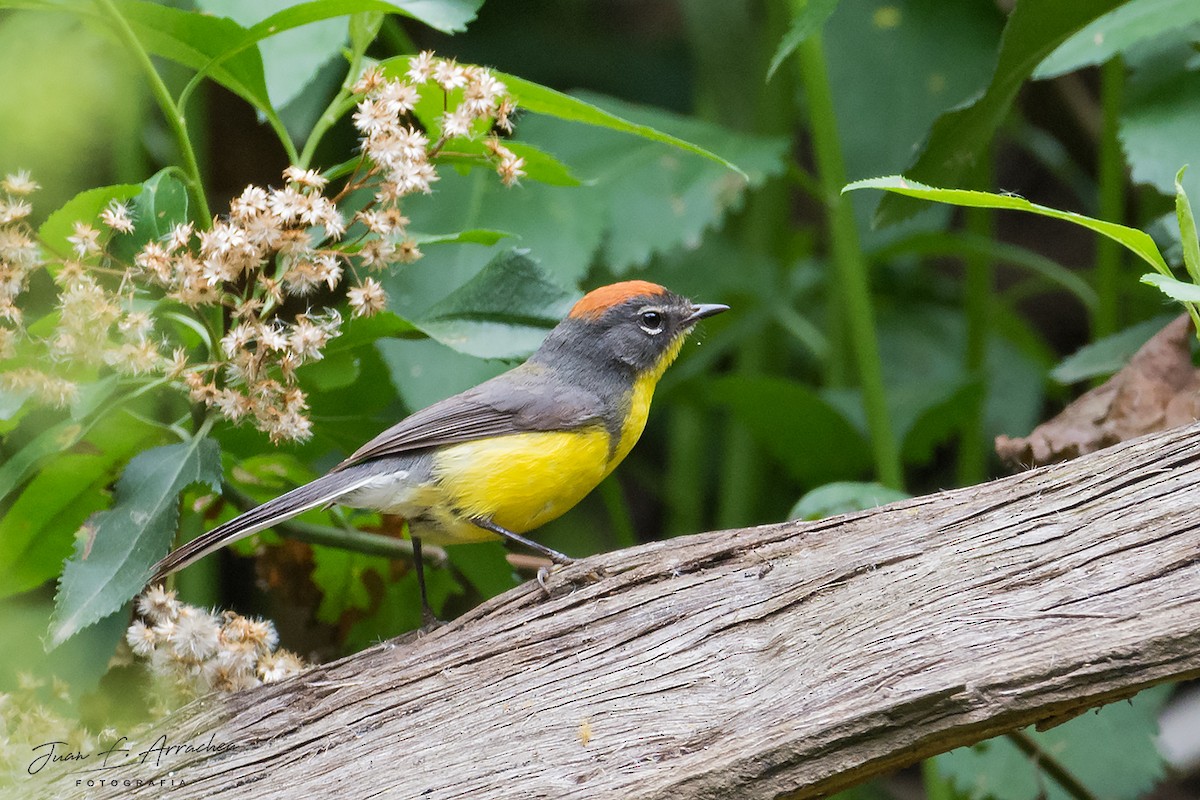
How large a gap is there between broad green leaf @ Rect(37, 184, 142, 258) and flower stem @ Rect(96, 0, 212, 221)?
110 millimetres

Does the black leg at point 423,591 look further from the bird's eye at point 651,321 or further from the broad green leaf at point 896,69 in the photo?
the broad green leaf at point 896,69

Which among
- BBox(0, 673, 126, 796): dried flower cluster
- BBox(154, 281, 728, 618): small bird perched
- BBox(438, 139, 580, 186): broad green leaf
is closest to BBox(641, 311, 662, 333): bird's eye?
BBox(154, 281, 728, 618): small bird perched

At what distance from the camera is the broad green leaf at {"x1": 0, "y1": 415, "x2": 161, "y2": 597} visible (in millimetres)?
2203

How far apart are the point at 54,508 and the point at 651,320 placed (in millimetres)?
1403

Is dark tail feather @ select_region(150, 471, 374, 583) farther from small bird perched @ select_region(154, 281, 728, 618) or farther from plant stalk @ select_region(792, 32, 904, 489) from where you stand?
plant stalk @ select_region(792, 32, 904, 489)

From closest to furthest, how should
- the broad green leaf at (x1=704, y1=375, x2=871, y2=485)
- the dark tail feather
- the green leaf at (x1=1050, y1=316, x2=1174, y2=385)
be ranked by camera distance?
the dark tail feather
the green leaf at (x1=1050, y1=316, x2=1174, y2=385)
the broad green leaf at (x1=704, y1=375, x2=871, y2=485)

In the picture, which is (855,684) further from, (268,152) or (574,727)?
(268,152)

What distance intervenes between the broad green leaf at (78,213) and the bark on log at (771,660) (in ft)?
2.95

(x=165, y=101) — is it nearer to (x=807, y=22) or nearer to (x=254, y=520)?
(x=254, y=520)

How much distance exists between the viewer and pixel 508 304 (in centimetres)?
233

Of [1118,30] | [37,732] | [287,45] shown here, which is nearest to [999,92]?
[1118,30]

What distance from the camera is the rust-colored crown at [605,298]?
271 cm

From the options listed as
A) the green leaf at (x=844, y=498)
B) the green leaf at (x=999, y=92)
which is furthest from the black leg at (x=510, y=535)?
the green leaf at (x=999, y=92)

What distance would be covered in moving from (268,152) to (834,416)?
2674 mm
